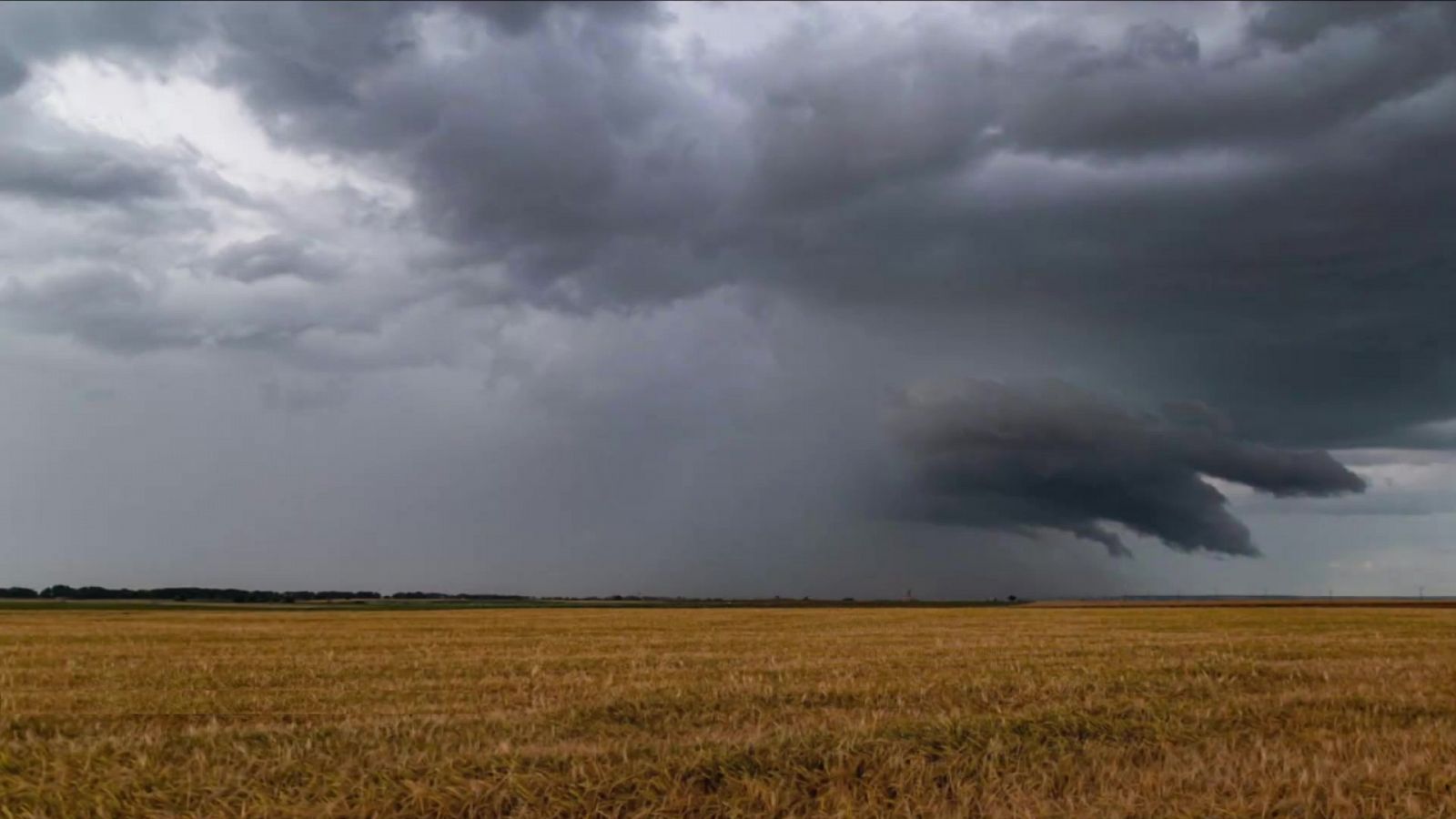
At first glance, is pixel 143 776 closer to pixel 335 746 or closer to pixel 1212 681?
pixel 335 746

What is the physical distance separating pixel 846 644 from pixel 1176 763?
630 inches

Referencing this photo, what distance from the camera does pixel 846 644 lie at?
81.7 feet

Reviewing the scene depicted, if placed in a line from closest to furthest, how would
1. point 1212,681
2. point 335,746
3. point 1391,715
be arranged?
point 335,746
point 1391,715
point 1212,681

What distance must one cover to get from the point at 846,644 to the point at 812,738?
16.3 meters

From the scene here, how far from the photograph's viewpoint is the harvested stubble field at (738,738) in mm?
7629

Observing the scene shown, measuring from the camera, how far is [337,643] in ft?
86.2

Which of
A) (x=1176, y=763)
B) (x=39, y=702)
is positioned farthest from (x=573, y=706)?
(x=39, y=702)

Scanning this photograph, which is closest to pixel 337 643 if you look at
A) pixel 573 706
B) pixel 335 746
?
pixel 573 706

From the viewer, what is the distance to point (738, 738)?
9133 mm

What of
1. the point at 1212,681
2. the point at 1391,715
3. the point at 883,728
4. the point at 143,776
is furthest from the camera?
the point at 1212,681

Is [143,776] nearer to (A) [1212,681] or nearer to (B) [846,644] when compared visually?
(A) [1212,681]

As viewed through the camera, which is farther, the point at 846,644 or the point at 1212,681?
the point at 846,644

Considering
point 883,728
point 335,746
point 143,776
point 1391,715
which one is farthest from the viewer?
point 1391,715

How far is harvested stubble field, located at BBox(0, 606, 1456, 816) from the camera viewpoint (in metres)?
7.63
